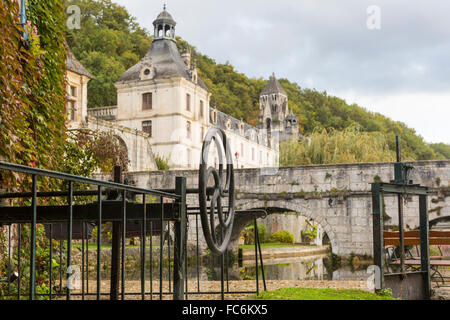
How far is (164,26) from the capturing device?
133 feet

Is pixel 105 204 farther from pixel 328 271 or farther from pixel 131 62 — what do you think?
pixel 131 62

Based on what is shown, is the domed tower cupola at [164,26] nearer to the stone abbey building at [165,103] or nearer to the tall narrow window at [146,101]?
the stone abbey building at [165,103]

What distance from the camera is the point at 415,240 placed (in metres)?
8.62

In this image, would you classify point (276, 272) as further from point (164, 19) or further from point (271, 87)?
A: point (271, 87)

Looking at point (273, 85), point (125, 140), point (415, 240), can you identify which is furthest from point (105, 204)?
point (273, 85)

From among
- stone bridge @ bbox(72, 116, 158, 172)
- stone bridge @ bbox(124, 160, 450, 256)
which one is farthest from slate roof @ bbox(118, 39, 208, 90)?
stone bridge @ bbox(124, 160, 450, 256)

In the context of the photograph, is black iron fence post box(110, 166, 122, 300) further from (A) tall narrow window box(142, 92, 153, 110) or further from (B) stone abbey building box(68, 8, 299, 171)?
(A) tall narrow window box(142, 92, 153, 110)

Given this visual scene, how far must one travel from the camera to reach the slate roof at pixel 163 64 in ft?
122

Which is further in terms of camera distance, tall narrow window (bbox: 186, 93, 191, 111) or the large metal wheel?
tall narrow window (bbox: 186, 93, 191, 111)

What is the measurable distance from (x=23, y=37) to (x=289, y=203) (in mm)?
13437

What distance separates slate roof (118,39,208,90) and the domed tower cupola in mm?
474

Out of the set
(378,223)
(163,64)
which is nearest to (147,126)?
(163,64)

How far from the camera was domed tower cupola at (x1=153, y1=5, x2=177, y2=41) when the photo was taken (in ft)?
132

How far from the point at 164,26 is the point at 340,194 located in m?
27.1
